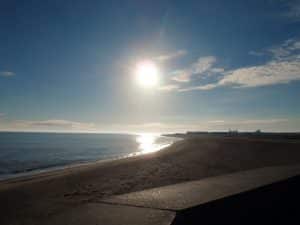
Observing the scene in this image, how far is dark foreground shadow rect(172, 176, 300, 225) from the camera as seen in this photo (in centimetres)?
272

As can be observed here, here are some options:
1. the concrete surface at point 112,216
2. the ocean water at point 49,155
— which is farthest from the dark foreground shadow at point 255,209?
the ocean water at point 49,155

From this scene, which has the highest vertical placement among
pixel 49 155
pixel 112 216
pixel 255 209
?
pixel 112 216

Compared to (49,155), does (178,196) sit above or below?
above

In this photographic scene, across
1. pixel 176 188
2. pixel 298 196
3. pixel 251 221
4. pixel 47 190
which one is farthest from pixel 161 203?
pixel 47 190

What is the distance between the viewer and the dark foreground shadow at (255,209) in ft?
8.93

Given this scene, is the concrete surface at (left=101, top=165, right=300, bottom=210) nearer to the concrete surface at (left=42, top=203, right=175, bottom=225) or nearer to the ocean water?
the concrete surface at (left=42, top=203, right=175, bottom=225)

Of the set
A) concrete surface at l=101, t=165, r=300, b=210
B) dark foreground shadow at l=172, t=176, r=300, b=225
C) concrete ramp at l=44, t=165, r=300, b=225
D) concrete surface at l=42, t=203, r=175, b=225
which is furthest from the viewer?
concrete surface at l=101, t=165, r=300, b=210

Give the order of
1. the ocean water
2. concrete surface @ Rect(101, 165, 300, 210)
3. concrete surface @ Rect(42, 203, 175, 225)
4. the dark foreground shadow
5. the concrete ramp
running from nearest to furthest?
concrete surface @ Rect(42, 203, 175, 225)
the concrete ramp
the dark foreground shadow
concrete surface @ Rect(101, 165, 300, 210)
the ocean water

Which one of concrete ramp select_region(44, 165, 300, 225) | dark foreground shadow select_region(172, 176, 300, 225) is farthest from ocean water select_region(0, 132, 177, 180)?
dark foreground shadow select_region(172, 176, 300, 225)

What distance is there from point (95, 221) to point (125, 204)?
0.56 meters

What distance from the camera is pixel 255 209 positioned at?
11.2 feet

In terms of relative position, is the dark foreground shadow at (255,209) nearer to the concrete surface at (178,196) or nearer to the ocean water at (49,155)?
the concrete surface at (178,196)

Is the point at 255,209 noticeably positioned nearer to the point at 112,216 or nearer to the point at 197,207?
the point at 197,207

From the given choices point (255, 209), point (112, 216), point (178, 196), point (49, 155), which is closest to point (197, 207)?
point (178, 196)
